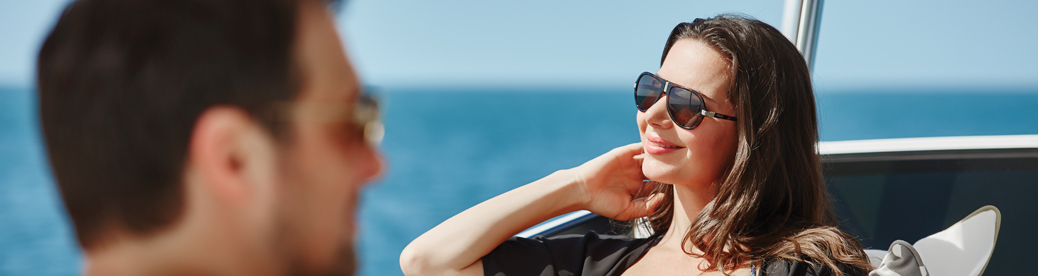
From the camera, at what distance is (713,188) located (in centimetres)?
183

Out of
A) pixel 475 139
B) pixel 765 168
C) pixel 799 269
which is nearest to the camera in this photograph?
pixel 799 269

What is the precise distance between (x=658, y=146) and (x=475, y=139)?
155 ft

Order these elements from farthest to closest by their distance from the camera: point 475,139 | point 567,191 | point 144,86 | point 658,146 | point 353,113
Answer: point 475,139 → point 567,191 → point 658,146 → point 353,113 → point 144,86

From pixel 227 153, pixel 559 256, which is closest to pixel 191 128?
pixel 227 153

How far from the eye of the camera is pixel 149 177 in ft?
1.99

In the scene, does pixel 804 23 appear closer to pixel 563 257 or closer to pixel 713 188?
pixel 713 188

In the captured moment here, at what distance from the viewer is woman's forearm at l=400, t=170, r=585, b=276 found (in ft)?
5.65

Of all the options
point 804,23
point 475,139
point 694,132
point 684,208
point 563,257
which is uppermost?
point 804,23

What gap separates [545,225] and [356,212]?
62.5 inches

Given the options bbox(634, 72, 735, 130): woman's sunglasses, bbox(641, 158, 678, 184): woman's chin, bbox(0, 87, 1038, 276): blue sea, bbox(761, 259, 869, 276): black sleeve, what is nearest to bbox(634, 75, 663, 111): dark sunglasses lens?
bbox(634, 72, 735, 130): woman's sunglasses

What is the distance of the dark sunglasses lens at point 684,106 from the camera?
1.68 m

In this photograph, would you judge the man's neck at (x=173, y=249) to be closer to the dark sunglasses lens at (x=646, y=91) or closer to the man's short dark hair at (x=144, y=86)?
the man's short dark hair at (x=144, y=86)

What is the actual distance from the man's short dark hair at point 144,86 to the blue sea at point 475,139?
6.55 ft

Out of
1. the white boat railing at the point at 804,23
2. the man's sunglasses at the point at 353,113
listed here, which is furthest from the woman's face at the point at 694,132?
the white boat railing at the point at 804,23
